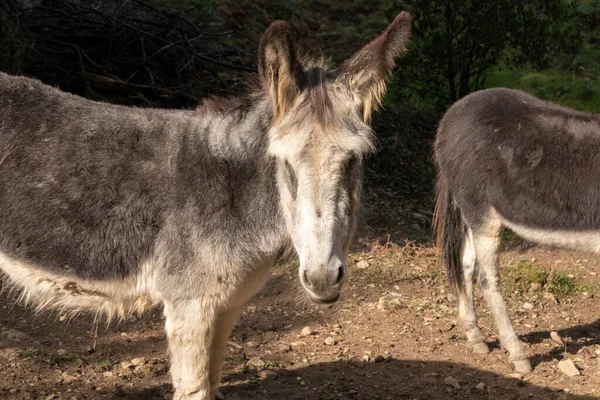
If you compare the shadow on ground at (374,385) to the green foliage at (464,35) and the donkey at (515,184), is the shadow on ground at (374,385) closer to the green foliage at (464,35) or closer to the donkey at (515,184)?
the donkey at (515,184)

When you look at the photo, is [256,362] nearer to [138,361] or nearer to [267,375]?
[267,375]

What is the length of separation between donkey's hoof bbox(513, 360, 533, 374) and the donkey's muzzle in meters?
2.59

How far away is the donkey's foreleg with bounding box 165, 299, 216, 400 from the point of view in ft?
10.5

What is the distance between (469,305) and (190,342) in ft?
8.68

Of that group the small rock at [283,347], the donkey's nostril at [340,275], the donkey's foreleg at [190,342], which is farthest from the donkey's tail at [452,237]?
the donkey's nostril at [340,275]

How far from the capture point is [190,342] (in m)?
3.21

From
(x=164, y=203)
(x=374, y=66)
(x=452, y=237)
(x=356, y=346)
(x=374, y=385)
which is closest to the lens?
(x=374, y=66)

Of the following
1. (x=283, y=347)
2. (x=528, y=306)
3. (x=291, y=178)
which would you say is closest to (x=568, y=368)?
(x=528, y=306)

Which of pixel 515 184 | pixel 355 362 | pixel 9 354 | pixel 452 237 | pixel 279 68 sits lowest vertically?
pixel 355 362

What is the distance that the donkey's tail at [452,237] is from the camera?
5.38 m

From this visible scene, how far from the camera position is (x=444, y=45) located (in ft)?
27.6

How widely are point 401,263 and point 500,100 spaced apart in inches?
70.3

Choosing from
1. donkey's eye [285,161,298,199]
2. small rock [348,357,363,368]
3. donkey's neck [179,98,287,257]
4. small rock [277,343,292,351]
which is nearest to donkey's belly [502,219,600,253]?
small rock [348,357,363,368]

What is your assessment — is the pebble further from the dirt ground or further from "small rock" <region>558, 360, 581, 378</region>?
"small rock" <region>558, 360, 581, 378</region>
